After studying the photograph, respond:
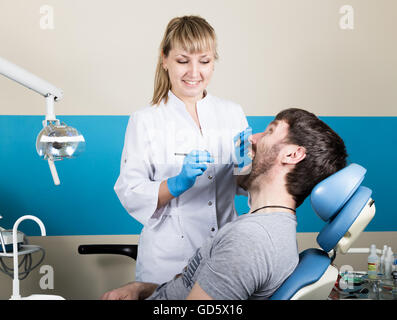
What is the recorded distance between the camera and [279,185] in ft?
3.53

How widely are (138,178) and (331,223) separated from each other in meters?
0.63

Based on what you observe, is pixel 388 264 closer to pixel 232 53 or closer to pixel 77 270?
pixel 232 53

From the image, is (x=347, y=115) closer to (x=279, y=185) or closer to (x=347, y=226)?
(x=279, y=185)

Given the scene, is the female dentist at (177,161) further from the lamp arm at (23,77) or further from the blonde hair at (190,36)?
the lamp arm at (23,77)

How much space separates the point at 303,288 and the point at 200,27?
0.82 meters

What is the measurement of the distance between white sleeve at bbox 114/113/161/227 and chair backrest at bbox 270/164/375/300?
525 mm

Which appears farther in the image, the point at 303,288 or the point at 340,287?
the point at 340,287

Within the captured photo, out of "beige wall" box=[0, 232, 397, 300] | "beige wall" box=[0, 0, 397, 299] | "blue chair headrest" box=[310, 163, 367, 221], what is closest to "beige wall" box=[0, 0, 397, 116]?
"beige wall" box=[0, 0, 397, 299]

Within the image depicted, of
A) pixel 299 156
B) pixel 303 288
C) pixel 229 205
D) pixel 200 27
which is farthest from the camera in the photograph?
pixel 229 205

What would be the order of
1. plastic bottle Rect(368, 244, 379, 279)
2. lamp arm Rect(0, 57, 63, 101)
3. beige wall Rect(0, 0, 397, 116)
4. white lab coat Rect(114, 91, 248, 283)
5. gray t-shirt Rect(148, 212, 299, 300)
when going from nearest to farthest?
gray t-shirt Rect(148, 212, 299, 300) < lamp arm Rect(0, 57, 63, 101) < white lab coat Rect(114, 91, 248, 283) < plastic bottle Rect(368, 244, 379, 279) < beige wall Rect(0, 0, 397, 116)

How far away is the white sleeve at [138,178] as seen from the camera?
1.29 meters

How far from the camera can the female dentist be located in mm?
1310

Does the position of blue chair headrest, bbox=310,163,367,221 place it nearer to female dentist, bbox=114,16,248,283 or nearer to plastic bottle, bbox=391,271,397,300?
female dentist, bbox=114,16,248,283
